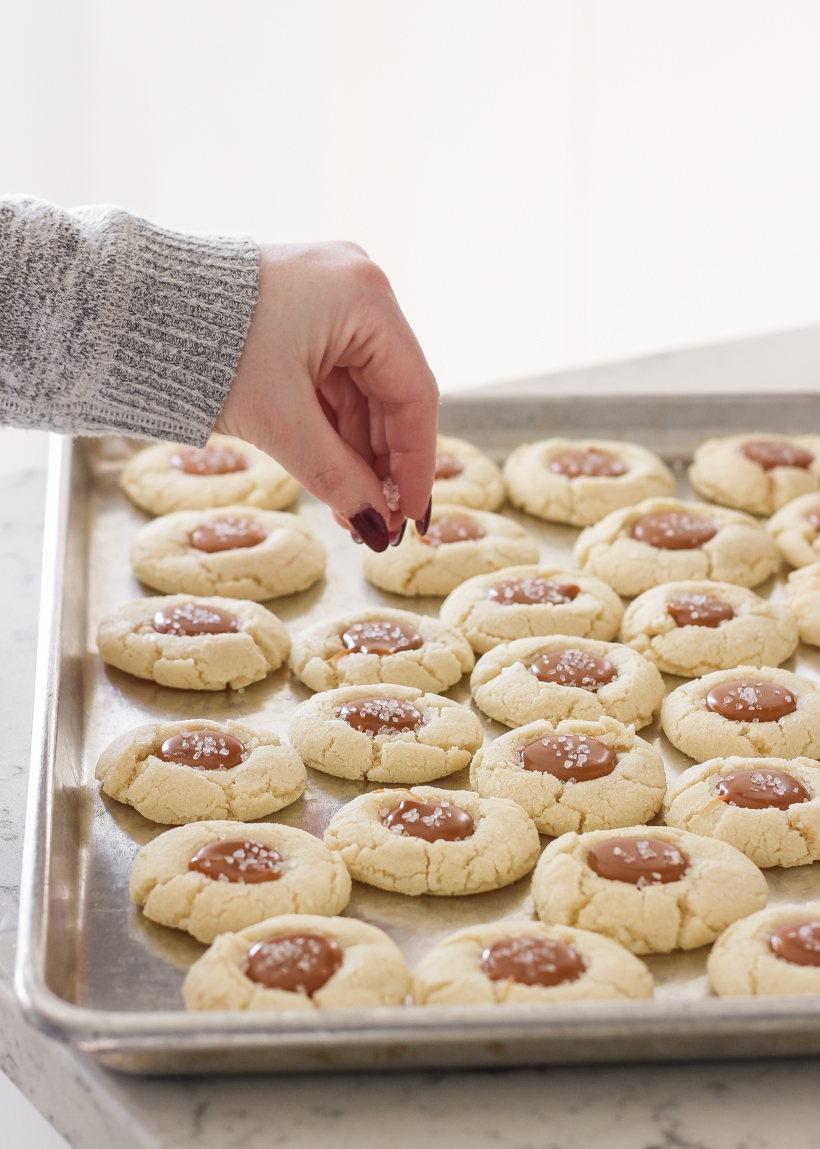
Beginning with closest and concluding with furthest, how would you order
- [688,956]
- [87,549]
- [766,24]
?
1. [688,956]
2. [87,549]
3. [766,24]

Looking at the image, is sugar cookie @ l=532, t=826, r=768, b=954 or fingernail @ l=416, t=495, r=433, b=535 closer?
sugar cookie @ l=532, t=826, r=768, b=954

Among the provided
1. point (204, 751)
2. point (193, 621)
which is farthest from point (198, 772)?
point (193, 621)

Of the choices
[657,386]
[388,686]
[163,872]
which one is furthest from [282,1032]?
[657,386]

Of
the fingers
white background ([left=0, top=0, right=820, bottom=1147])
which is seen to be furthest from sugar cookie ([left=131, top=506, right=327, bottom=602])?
white background ([left=0, top=0, right=820, bottom=1147])

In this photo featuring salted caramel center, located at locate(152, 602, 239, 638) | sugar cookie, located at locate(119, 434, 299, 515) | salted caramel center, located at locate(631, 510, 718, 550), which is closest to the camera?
salted caramel center, located at locate(152, 602, 239, 638)

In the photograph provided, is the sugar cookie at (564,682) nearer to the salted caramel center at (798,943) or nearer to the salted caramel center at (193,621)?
the salted caramel center at (193,621)

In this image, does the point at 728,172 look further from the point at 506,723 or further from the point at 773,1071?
the point at 773,1071

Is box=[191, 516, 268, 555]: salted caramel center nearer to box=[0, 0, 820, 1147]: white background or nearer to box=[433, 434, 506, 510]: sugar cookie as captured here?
box=[433, 434, 506, 510]: sugar cookie
